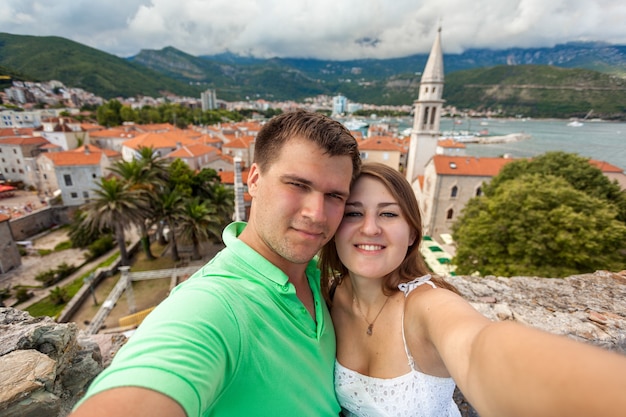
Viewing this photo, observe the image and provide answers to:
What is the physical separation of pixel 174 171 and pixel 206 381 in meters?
21.5

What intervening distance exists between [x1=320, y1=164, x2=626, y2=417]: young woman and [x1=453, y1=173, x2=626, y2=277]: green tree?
11.9 m

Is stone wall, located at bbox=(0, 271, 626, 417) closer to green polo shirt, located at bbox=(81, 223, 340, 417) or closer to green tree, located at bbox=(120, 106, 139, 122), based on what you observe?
green polo shirt, located at bbox=(81, 223, 340, 417)

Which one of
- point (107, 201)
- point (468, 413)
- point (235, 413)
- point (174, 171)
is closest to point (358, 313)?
point (235, 413)

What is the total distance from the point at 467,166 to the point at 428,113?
303 inches

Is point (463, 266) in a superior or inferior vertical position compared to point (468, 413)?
inferior

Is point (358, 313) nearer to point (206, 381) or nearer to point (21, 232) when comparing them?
point (206, 381)

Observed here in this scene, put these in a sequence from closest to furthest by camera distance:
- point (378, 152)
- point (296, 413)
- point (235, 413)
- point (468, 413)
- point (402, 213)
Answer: point (235, 413)
point (296, 413)
point (402, 213)
point (468, 413)
point (378, 152)

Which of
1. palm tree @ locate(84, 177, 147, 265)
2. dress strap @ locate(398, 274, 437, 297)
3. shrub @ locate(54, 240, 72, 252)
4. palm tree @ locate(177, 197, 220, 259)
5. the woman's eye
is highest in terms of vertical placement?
the woman's eye

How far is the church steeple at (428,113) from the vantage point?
25797 mm

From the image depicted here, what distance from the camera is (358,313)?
2.08m

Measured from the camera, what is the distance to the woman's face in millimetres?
1805

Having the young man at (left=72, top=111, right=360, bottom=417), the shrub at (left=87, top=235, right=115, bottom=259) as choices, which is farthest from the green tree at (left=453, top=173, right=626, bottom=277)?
the shrub at (left=87, top=235, right=115, bottom=259)

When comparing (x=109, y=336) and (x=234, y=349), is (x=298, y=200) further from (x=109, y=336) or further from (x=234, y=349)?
(x=109, y=336)

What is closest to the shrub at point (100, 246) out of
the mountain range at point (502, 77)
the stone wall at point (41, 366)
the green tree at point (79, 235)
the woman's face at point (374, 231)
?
the green tree at point (79, 235)
